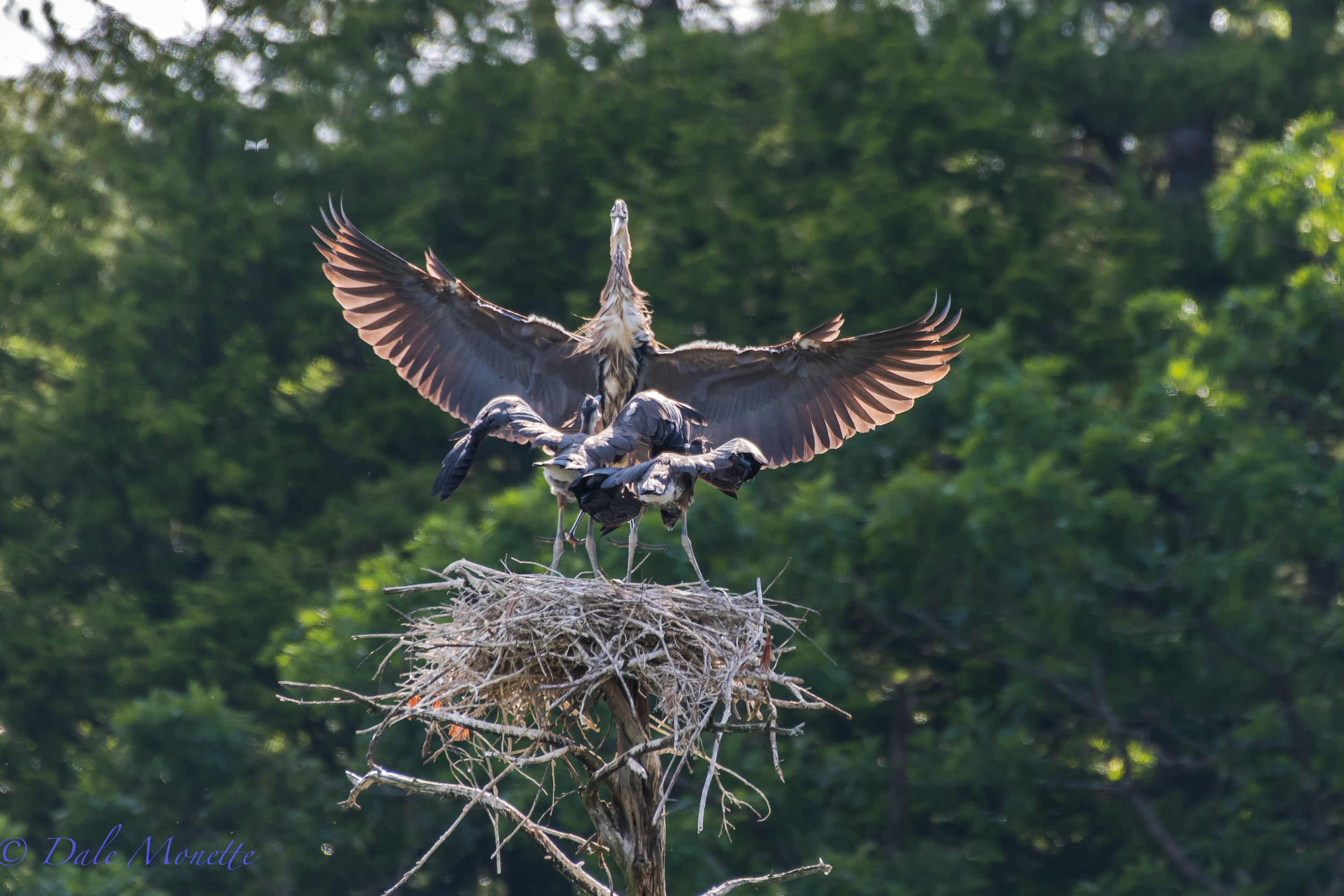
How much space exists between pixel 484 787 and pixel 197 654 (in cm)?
1107

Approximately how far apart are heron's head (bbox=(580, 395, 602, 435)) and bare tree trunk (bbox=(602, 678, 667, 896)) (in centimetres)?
150

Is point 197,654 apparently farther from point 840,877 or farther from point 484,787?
point 484,787

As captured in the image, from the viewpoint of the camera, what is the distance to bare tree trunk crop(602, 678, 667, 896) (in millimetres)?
6547

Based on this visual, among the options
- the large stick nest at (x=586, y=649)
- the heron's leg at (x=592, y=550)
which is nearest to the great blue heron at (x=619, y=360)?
the heron's leg at (x=592, y=550)

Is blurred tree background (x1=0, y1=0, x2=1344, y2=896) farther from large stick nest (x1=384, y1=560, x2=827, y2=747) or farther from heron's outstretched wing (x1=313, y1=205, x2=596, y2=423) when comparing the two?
large stick nest (x1=384, y1=560, x2=827, y2=747)

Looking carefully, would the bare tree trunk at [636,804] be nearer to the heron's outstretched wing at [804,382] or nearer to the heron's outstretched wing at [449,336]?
the heron's outstretched wing at [804,382]

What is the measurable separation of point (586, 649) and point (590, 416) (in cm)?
159

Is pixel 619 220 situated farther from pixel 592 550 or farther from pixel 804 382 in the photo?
pixel 592 550

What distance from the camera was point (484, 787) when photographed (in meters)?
6.08

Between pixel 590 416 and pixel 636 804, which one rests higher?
pixel 590 416

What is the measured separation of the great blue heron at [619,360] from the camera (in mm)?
8367

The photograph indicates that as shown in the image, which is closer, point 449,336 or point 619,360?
point 619,360

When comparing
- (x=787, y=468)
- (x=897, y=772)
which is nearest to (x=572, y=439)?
(x=897, y=772)

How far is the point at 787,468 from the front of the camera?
15812 mm
